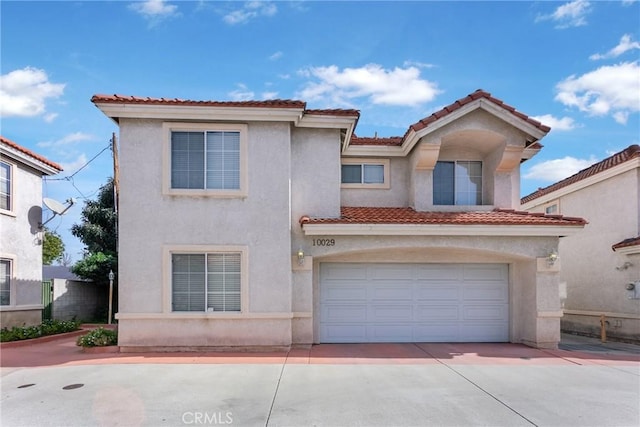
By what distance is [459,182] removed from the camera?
1443 centimetres

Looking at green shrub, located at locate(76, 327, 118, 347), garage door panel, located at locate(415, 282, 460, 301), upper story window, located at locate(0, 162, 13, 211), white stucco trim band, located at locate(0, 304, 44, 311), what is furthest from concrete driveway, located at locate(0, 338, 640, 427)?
upper story window, located at locate(0, 162, 13, 211)

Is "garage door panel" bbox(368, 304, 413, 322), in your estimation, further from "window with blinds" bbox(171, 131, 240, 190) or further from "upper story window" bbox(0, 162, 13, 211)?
"upper story window" bbox(0, 162, 13, 211)

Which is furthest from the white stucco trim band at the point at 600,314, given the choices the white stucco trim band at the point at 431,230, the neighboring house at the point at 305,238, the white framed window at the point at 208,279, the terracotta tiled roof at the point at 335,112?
the white framed window at the point at 208,279

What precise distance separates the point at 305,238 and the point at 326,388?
463cm

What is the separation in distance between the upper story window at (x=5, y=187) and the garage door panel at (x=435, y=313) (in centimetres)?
1313

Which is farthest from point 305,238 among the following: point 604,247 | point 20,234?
point 604,247

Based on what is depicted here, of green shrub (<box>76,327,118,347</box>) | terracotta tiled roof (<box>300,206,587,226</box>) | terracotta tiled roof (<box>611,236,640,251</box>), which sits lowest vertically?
green shrub (<box>76,327,118,347</box>)

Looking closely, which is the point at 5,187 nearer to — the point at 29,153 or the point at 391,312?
the point at 29,153

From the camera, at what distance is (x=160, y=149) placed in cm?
1166

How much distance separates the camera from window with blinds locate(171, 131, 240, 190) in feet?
38.7

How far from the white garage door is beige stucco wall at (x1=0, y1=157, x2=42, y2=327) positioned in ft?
33.1

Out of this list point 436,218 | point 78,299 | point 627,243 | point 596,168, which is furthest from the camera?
point 78,299

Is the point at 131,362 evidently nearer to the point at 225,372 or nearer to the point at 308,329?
the point at 225,372

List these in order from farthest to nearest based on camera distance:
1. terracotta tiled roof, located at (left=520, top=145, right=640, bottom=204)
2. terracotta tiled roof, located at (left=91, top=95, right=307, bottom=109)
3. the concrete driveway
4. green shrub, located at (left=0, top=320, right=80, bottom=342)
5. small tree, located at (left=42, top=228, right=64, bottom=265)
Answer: small tree, located at (left=42, top=228, right=64, bottom=265) → terracotta tiled roof, located at (left=520, top=145, right=640, bottom=204) → green shrub, located at (left=0, top=320, right=80, bottom=342) → terracotta tiled roof, located at (left=91, top=95, right=307, bottom=109) → the concrete driveway
